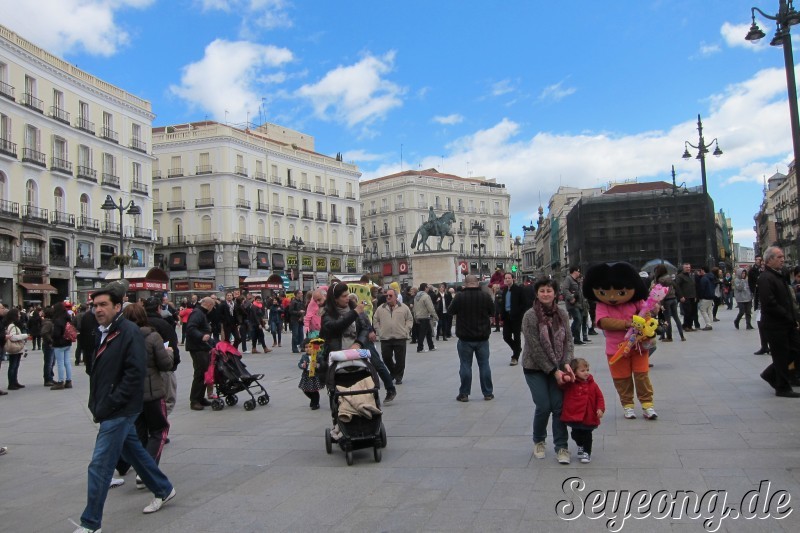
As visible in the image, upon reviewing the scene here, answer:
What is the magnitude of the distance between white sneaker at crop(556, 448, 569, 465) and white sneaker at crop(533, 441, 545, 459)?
0.24 metres

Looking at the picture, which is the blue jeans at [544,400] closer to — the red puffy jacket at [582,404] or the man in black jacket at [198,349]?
the red puffy jacket at [582,404]

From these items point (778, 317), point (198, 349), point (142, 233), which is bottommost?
point (198, 349)

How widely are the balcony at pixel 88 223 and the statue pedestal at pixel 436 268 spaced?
21.0 metres

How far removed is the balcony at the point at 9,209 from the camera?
3578 cm

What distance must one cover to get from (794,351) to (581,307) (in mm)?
7220

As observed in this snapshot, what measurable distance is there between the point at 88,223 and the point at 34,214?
4.59 m

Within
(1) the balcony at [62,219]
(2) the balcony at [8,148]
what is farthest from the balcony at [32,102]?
(1) the balcony at [62,219]

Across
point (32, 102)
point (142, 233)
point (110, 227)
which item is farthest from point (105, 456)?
point (142, 233)

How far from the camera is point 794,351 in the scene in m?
8.24

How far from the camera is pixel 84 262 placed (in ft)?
138

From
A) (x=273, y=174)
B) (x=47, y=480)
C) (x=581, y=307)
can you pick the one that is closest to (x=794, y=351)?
(x=581, y=307)

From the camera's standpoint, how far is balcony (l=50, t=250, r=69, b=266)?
3959 cm

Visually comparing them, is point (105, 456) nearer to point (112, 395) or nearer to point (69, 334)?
point (112, 395)

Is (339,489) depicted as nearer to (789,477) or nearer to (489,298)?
(789,477)
